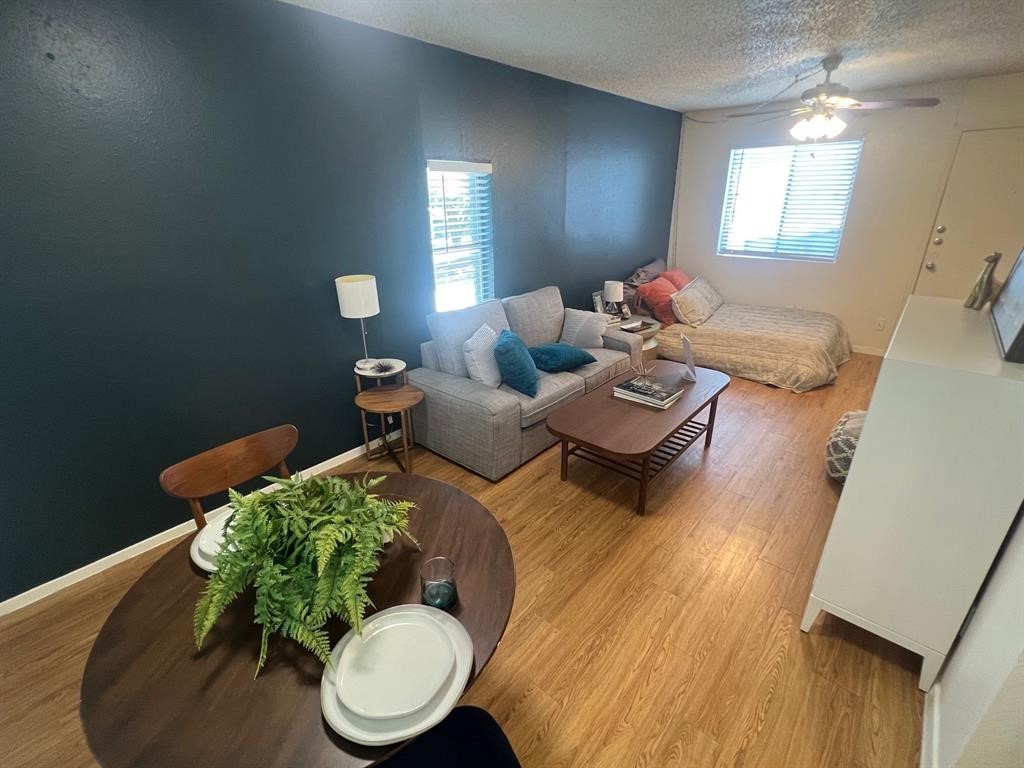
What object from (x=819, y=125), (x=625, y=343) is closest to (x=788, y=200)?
(x=819, y=125)

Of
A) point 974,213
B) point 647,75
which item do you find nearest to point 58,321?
point 647,75

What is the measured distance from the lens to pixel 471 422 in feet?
8.80

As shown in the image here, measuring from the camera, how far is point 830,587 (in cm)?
166

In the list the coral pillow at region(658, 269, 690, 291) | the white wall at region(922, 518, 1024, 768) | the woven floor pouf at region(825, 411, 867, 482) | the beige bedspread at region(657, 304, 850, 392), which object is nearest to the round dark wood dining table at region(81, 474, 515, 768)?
the white wall at region(922, 518, 1024, 768)

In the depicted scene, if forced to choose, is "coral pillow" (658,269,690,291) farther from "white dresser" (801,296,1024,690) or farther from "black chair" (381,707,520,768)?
"black chair" (381,707,520,768)

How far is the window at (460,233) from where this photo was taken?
10.1 feet

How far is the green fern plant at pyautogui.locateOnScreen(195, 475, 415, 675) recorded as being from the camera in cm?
90

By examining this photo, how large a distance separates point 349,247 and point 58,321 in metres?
1.34

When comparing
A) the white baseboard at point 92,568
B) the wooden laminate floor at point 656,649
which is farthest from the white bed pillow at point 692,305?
the white baseboard at point 92,568

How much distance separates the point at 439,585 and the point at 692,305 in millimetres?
4375

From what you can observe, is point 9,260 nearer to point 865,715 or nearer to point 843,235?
point 865,715

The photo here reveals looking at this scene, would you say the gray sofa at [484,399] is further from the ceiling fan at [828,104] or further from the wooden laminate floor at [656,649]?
the ceiling fan at [828,104]

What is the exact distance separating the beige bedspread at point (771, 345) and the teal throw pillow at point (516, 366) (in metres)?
2.27

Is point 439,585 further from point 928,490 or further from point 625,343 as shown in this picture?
point 625,343
